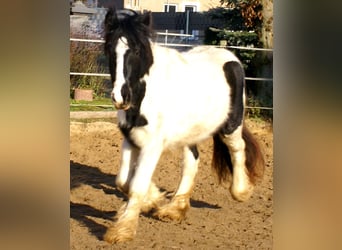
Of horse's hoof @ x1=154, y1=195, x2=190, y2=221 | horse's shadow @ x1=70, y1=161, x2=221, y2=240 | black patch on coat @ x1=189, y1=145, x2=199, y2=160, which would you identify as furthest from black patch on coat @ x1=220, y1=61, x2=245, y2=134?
horse's shadow @ x1=70, y1=161, x2=221, y2=240

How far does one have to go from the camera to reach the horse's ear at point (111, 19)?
3529mm

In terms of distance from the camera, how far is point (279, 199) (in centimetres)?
376

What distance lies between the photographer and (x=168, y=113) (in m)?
3.65

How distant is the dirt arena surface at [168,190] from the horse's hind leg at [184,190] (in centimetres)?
4

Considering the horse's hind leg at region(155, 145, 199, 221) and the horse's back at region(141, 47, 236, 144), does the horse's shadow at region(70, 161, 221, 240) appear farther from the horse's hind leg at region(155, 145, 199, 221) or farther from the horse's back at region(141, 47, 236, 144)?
the horse's back at region(141, 47, 236, 144)

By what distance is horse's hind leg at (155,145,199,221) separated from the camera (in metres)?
3.77

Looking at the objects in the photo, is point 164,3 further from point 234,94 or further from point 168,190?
point 168,190

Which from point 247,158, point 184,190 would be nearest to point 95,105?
point 184,190

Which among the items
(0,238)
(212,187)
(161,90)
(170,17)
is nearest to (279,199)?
(212,187)

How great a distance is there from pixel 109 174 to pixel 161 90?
537 millimetres

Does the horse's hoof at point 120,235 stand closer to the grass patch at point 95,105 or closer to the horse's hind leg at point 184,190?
the horse's hind leg at point 184,190

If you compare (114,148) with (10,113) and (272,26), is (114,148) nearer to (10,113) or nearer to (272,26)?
(10,113)

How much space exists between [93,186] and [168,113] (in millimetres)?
563

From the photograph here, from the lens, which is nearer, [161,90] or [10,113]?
[10,113]
